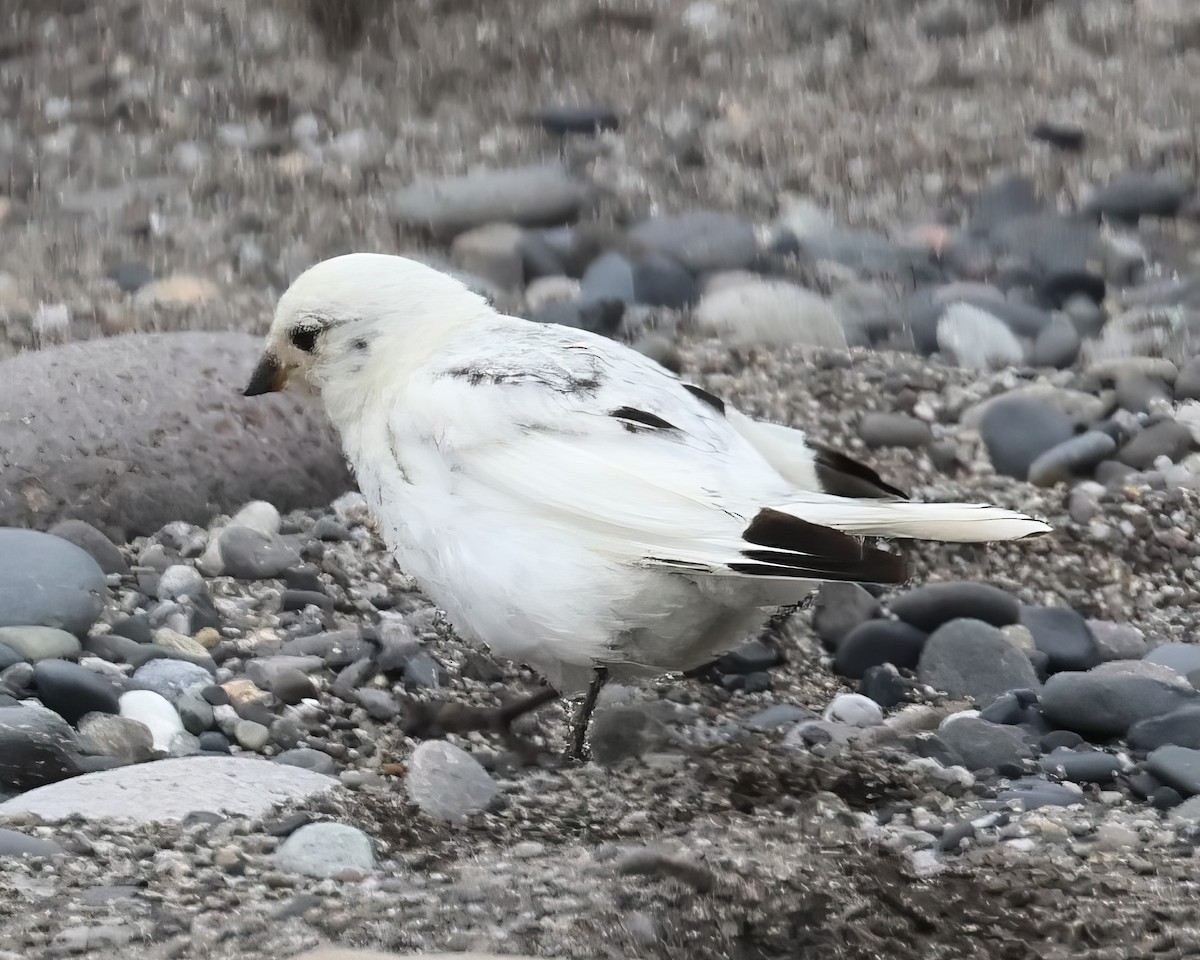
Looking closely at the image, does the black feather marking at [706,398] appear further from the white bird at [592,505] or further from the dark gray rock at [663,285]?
the dark gray rock at [663,285]

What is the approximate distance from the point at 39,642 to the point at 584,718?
1.03 meters

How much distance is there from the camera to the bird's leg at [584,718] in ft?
10.2

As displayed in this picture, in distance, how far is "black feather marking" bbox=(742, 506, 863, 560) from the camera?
2705mm

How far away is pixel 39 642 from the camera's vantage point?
10.9 ft

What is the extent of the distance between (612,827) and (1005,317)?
2714mm

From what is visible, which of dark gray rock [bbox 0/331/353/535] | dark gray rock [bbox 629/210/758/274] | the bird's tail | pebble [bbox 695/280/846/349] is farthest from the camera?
dark gray rock [bbox 629/210/758/274]

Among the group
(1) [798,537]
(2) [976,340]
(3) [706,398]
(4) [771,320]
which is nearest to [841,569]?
(1) [798,537]

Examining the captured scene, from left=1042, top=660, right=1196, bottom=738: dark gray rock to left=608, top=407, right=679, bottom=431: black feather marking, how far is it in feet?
3.03

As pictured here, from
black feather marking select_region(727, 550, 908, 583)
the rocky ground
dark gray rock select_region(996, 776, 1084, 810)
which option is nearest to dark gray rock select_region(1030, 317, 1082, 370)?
the rocky ground

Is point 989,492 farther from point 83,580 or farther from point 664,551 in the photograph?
point 83,580

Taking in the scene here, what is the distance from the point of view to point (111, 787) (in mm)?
2785

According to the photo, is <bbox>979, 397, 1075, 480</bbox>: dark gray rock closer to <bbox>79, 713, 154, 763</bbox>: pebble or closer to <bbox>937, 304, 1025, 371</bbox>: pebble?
<bbox>937, 304, 1025, 371</bbox>: pebble

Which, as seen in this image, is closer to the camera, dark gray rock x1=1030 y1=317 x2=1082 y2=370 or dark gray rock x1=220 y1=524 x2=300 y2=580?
dark gray rock x1=220 y1=524 x2=300 y2=580

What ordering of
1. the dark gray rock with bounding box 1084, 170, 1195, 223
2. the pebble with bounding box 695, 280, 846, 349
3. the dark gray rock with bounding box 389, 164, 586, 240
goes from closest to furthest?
the pebble with bounding box 695, 280, 846, 349 < the dark gray rock with bounding box 389, 164, 586, 240 < the dark gray rock with bounding box 1084, 170, 1195, 223
